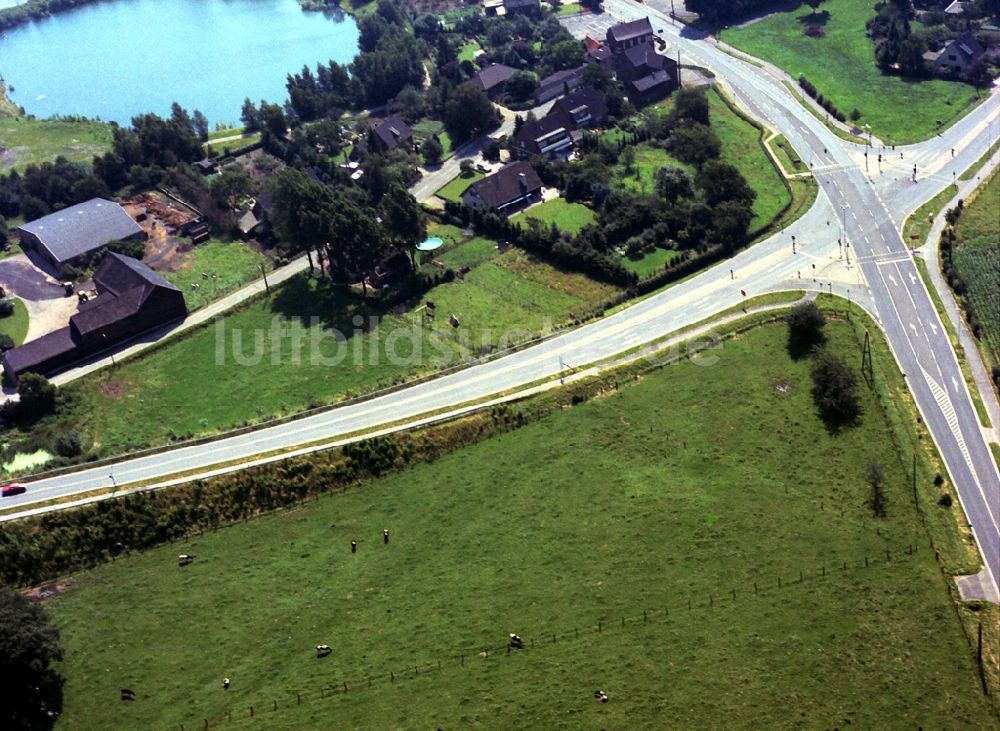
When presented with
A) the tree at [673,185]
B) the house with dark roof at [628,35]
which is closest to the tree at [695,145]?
the tree at [673,185]

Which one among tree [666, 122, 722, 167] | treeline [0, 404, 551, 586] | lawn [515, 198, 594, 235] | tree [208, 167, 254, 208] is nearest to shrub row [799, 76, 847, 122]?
tree [666, 122, 722, 167]

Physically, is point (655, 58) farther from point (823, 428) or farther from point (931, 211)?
point (823, 428)

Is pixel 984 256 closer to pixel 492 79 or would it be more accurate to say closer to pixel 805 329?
pixel 805 329

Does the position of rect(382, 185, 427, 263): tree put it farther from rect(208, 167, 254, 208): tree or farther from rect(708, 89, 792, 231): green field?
rect(708, 89, 792, 231): green field

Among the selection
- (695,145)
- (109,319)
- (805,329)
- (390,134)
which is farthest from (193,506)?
(695,145)

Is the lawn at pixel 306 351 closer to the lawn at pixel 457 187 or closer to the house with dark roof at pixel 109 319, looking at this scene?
the house with dark roof at pixel 109 319
